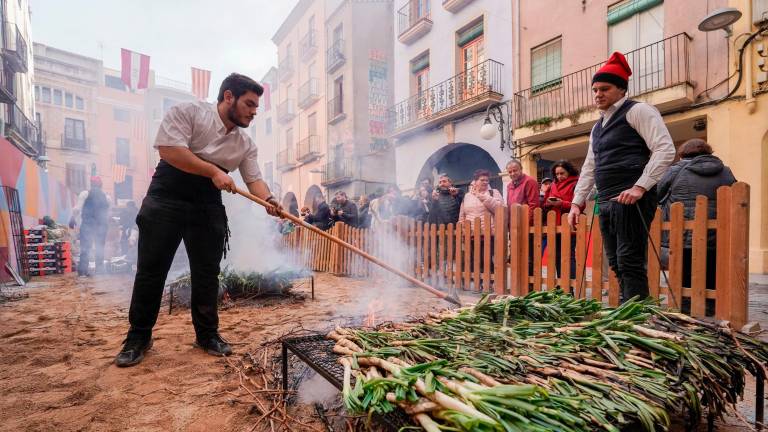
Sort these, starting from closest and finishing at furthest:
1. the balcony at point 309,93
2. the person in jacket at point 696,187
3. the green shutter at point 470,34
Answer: the person in jacket at point 696,187, the green shutter at point 470,34, the balcony at point 309,93

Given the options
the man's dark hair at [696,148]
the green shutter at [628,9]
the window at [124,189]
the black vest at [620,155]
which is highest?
the green shutter at [628,9]

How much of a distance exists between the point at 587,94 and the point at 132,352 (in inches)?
446

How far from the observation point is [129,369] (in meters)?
2.68

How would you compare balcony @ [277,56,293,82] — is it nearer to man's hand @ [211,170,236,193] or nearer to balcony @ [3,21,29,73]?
balcony @ [3,21,29,73]

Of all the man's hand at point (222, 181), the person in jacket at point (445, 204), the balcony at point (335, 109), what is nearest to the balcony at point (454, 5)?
the balcony at point (335, 109)

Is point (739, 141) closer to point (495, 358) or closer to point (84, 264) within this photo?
point (495, 358)

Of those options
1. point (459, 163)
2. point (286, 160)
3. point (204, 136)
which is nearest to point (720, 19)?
point (459, 163)

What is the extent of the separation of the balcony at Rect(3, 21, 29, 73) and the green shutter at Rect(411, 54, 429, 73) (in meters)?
15.8

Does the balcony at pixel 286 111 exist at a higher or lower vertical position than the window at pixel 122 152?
higher

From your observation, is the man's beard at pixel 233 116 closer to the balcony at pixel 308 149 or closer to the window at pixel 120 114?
the balcony at pixel 308 149

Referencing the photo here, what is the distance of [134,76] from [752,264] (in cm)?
2374

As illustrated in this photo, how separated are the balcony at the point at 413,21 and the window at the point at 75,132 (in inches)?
1083

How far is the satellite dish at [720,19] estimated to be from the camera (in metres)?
7.21

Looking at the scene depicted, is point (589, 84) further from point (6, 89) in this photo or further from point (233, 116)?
point (6, 89)
